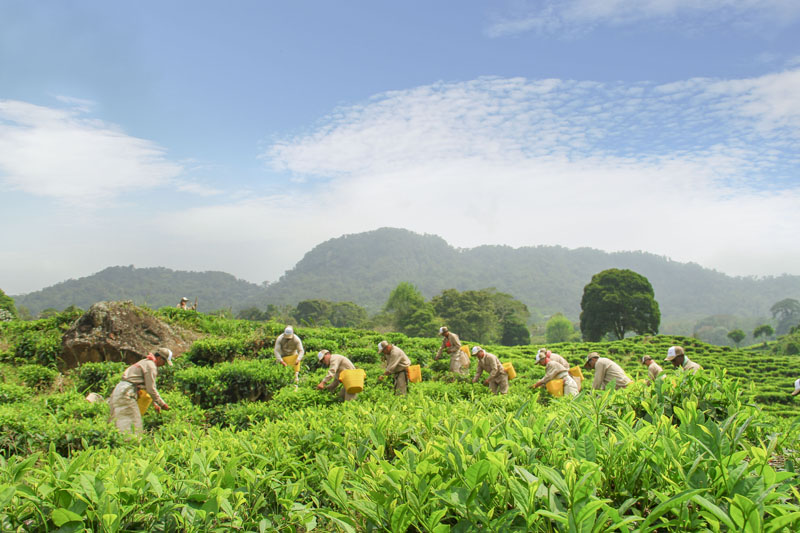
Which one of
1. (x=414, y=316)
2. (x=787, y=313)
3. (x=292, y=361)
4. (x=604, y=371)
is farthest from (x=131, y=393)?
(x=787, y=313)

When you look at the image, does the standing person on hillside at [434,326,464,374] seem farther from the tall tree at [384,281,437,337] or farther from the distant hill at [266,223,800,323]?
the distant hill at [266,223,800,323]

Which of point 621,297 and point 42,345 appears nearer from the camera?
point 42,345

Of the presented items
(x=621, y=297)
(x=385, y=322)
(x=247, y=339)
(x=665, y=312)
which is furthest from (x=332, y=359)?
(x=665, y=312)

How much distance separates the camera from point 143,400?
21.6 feet

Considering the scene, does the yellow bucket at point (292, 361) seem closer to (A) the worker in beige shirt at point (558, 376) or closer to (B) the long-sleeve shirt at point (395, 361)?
(B) the long-sleeve shirt at point (395, 361)

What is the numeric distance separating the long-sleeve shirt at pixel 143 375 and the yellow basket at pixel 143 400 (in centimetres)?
8

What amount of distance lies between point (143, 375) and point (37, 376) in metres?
4.36

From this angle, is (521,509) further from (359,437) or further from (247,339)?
(247,339)

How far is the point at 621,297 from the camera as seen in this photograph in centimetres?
3434

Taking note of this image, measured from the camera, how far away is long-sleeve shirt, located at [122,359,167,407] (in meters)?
6.44

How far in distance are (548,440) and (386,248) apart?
189027 mm

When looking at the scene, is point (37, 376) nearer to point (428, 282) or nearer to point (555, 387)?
point (555, 387)

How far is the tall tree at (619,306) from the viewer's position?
33.8 meters

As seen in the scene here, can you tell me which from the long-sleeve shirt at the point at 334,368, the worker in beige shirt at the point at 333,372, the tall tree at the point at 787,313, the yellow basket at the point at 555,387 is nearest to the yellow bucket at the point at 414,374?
the worker in beige shirt at the point at 333,372
